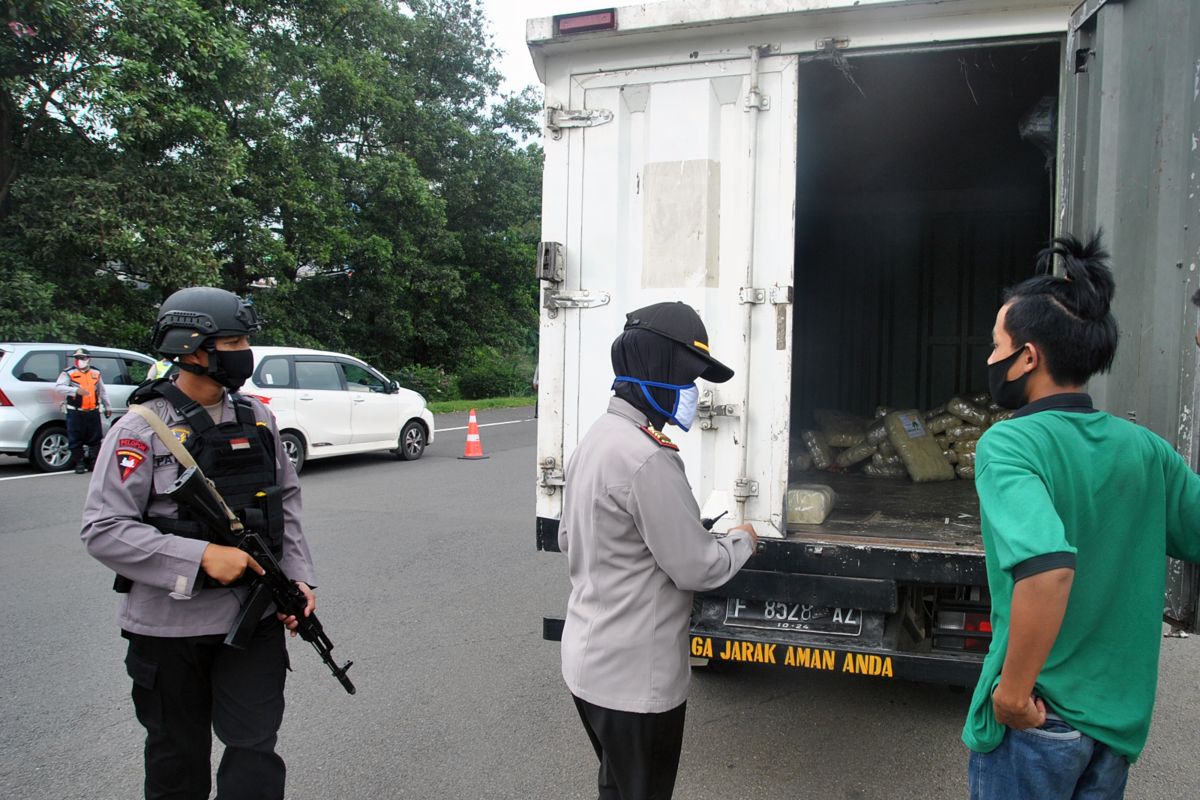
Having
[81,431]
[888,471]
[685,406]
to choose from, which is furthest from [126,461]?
[81,431]

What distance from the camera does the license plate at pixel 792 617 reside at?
11.2ft

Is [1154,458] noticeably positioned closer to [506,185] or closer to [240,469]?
[240,469]

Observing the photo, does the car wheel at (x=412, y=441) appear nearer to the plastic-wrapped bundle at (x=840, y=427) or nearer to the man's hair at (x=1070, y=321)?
the plastic-wrapped bundle at (x=840, y=427)

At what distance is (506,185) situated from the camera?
2575 cm

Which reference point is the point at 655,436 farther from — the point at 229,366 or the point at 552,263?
the point at 552,263

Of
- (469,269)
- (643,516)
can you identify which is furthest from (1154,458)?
(469,269)

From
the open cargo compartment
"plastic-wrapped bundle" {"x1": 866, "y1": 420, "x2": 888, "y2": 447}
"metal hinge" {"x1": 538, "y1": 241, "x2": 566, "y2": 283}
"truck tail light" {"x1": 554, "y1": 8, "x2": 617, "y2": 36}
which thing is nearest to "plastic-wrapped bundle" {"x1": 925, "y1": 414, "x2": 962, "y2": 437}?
"plastic-wrapped bundle" {"x1": 866, "y1": 420, "x2": 888, "y2": 447}

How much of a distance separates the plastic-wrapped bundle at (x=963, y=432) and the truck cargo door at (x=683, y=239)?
3562 mm

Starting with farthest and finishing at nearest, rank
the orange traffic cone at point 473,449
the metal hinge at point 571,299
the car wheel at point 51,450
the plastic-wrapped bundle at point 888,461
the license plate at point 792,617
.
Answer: the orange traffic cone at point 473,449
the car wheel at point 51,450
the plastic-wrapped bundle at point 888,461
the metal hinge at point 571,299
the license plate at point 792,617

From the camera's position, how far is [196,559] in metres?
2.43

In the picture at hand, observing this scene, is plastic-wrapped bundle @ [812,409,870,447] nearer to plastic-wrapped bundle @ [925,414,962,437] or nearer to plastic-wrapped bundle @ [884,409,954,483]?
plastic-wrapped bundle @ [884,409,954,483]

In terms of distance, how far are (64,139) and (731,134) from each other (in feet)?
52.1

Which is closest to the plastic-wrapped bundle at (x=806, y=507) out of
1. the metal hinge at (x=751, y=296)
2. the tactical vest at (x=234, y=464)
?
the metal hinge at (x=751, y=296)

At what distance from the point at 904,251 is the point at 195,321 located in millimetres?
6665
